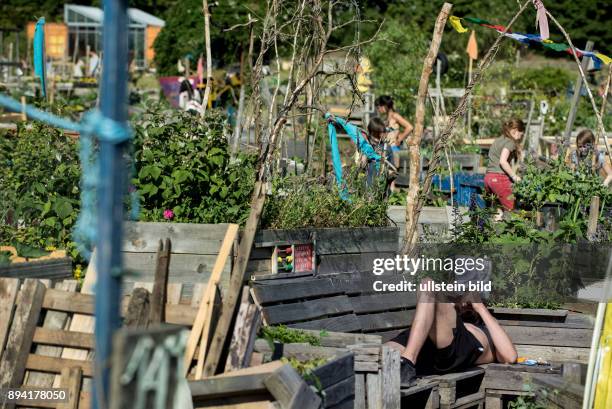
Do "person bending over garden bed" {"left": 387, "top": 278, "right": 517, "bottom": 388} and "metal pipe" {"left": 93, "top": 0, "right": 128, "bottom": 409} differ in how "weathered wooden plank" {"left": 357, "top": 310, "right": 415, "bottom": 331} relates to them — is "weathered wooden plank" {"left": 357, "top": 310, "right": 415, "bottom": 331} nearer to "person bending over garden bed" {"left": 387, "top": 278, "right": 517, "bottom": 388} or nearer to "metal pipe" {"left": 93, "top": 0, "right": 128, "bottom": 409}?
"person bending over garden bed" {"left": 387, "top": 278, "right": 517, "bottom": 388}

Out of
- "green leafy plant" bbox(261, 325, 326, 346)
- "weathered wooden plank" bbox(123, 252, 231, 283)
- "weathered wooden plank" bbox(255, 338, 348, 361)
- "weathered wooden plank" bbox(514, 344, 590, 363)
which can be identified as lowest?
"weathered wooden plank" bbox(514, 344, 590, 363)

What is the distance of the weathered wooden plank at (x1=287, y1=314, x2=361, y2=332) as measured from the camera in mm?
6536

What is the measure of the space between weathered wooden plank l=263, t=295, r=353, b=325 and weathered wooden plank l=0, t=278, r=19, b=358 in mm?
1588

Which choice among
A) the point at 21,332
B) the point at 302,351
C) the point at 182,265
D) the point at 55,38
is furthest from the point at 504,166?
the point at 55,38

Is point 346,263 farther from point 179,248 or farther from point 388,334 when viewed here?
point 179,248

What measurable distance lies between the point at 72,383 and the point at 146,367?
246 cm

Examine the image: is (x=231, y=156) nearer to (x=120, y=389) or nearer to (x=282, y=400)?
(x=282, y=400)

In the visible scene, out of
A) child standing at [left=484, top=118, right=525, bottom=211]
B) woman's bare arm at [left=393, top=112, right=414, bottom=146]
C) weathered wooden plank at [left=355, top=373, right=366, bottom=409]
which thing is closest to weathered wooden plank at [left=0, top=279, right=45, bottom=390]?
weathered wooden plank at [left=355, top=373, right=366, bottom=409]

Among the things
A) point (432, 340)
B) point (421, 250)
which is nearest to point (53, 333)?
point (432, 340)

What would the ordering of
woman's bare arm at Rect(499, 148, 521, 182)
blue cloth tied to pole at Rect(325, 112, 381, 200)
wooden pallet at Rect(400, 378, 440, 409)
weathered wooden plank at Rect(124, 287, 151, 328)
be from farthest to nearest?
woman's bare arm at Rect(499, 148, 521, 182)
blue cloth tied to pole at Rect(325, 112, 381, 200)
wooden pallet at Rect(400, 378, 440, 409)
weathered wooden plank at Rect(124, 287, 151, 328)

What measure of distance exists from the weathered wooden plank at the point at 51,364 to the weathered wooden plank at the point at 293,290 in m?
1.34

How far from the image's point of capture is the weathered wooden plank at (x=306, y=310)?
6.38 m

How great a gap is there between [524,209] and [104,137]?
7.21 metres

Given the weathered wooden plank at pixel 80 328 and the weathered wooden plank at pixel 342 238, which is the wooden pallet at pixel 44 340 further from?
the weathered wooden plank at pixel 342 238
